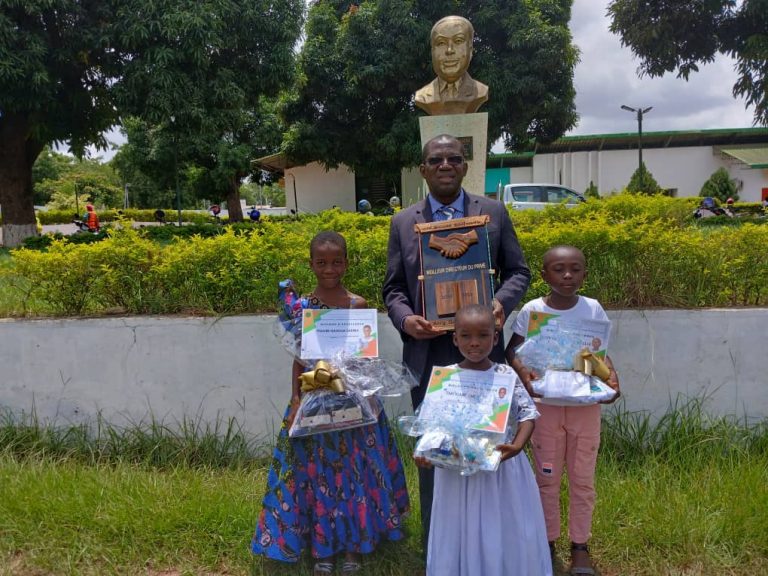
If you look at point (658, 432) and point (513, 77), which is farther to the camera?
point (513, 77)

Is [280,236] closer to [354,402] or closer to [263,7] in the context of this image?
[354,402]

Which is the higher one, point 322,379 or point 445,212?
point 445,212

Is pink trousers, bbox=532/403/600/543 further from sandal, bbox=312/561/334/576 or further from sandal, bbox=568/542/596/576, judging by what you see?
sandal, bbox=312/561/334/576

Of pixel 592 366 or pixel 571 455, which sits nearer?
pixel 592 366

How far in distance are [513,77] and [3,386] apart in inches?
590

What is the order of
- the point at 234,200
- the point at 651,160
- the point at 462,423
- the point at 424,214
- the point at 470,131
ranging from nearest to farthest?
the point at 462,423, the point at 424,214, the point at 470,131, the point at 234,200, the point at 651,160

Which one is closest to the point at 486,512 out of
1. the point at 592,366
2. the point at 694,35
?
the point at 592,366

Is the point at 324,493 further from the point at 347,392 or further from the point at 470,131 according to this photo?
the point at 470,131

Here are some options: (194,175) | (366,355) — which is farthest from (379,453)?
(194,175)

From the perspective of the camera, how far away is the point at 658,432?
11.3 ft

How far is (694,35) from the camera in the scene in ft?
44.9

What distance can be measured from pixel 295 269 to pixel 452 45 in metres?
3.28

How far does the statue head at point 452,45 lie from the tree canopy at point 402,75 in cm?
999

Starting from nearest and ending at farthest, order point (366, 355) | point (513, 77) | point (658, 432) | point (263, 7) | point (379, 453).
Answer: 1. point (366, 355)
2. point (379, 453)
3. point (658, 432)
4. point (263, 7)
5. point (513, 77)
